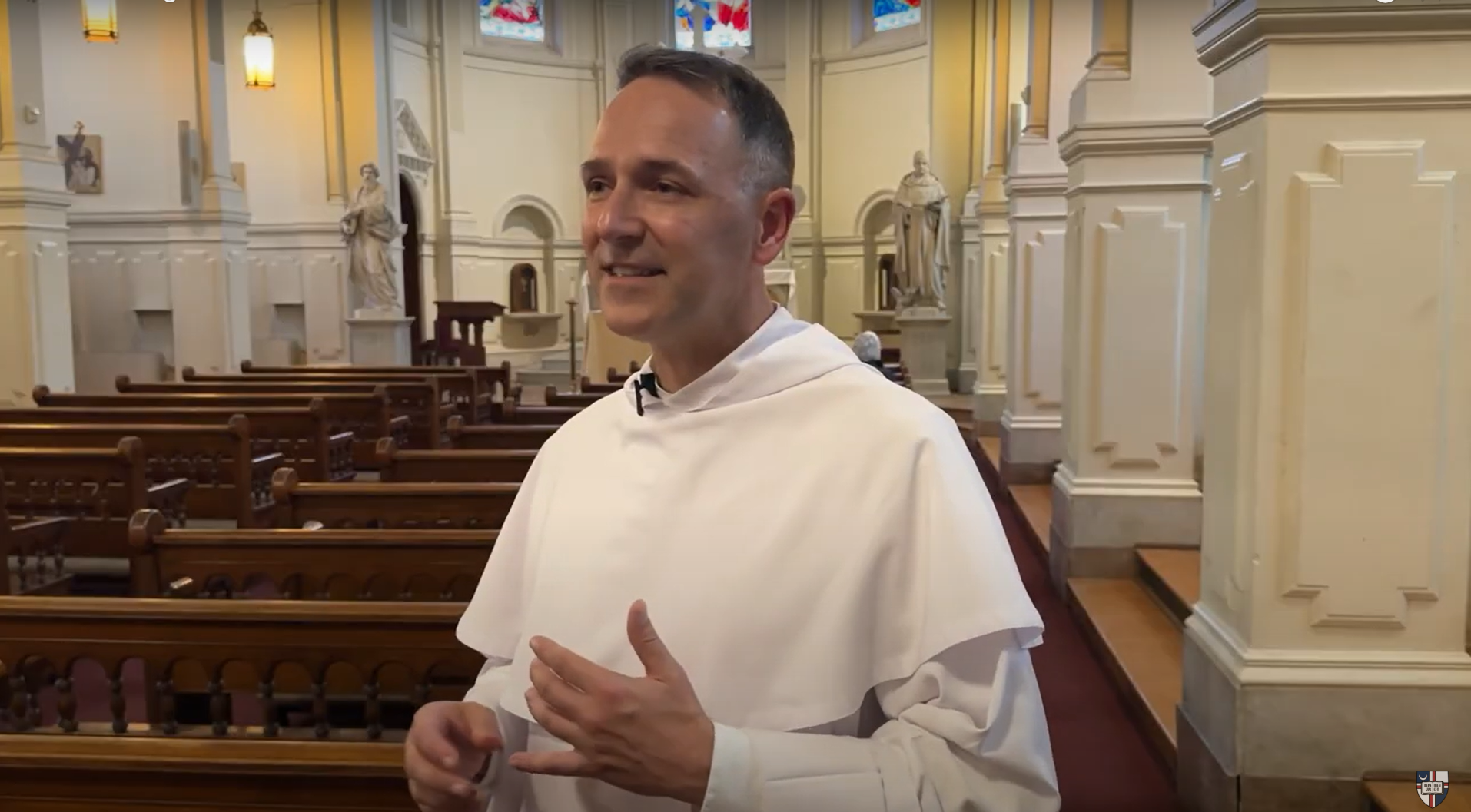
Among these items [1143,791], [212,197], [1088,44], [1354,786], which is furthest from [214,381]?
[1354,786]

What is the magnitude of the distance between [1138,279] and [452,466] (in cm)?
283

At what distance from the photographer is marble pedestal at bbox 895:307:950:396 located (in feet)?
37.9

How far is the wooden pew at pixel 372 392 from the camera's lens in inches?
282

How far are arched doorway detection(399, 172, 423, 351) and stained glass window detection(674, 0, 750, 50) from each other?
541 cm

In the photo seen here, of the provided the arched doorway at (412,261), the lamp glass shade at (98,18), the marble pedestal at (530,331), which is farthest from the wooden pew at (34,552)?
the marble pedestal at (530,331)

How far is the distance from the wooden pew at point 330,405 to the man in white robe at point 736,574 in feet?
17.3

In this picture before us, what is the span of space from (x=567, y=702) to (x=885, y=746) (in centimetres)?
34

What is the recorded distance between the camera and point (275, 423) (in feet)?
18.7

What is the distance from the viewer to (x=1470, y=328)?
237 centimetres

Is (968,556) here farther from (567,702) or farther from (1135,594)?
(1135,594)

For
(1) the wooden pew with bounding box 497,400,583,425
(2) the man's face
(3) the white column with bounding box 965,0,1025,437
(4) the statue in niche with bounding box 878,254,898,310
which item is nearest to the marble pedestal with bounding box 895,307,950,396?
(3) the white column with bounding box 965,0,1025,437

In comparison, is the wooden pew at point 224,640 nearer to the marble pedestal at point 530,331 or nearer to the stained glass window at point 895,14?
the marble pedestal at point 530,331

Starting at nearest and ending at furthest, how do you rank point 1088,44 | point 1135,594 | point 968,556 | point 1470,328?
point 968,556 → point 1470,328 → point 1135,594 → point 1088,44

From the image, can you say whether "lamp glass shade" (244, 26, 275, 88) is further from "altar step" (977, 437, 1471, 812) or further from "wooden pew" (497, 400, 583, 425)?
"altar step" (977, 437, 1471, 812)
